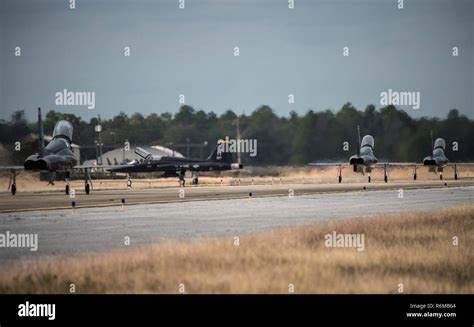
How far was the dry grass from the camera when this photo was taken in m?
16.2

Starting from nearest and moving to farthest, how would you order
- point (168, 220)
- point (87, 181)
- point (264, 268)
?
1. point (264, 268)
2. point (168, 220)
3. point (87, 181)

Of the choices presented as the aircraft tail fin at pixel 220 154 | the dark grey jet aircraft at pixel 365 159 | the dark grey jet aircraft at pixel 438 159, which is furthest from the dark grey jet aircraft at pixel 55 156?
the dark grey jet aircraft at pixel 438 159

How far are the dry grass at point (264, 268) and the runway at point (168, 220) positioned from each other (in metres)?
2.60

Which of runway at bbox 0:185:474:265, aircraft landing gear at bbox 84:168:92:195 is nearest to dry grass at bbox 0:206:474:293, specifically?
runway at bbox 0:185:474:265

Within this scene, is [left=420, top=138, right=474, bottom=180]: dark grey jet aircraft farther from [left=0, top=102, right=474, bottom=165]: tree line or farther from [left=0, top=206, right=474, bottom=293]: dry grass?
[left=0, top=206, right=474, bottom=293]: dry grass

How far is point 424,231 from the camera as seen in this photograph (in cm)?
2645

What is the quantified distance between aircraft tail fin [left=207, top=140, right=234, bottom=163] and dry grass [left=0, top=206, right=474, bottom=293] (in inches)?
2991

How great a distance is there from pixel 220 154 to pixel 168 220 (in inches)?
2690

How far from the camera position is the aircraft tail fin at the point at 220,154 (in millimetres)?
100438

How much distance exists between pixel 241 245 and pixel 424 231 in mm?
7260

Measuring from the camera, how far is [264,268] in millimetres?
18141

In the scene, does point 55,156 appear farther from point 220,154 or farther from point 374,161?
point 220,154

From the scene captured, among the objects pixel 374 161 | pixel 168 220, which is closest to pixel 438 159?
pixel 374 161

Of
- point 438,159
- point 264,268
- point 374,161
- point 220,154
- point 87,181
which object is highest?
point 220,154
